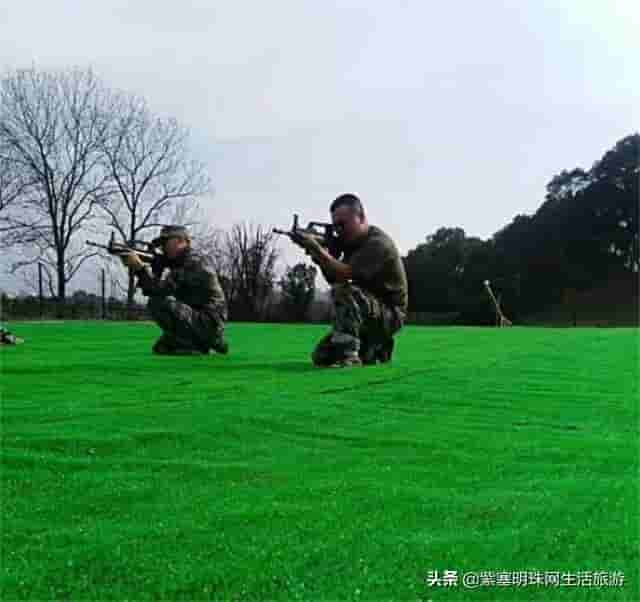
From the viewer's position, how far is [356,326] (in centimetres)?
902

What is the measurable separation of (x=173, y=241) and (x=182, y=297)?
2.54 ft

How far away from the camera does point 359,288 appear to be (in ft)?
30.2

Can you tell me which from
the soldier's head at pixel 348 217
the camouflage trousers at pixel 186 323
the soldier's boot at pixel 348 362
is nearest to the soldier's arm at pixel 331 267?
the soldier's head at pixel 348 217

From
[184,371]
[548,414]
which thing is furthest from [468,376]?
[184,371]

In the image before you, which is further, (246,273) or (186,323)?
(246,273)

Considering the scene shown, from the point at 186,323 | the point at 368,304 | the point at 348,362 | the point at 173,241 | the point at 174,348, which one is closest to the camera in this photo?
the point at 348,362

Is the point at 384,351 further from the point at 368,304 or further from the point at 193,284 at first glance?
the point at 193,284

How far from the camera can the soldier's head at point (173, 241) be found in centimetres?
1095

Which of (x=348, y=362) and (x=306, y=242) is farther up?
(x=306, y=242)

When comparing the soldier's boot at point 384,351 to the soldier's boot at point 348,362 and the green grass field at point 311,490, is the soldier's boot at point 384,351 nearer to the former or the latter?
the soldier's boot at point 348,362

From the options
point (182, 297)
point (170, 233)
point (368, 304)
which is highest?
point (170, 233)

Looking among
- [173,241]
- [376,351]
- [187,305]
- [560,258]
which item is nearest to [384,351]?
[376,351]

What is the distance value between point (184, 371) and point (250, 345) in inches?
208

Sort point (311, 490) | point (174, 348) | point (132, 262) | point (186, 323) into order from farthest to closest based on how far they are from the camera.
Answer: point (174, 348)
point (186, 323)
point (132, 262)
point (311, 490)
